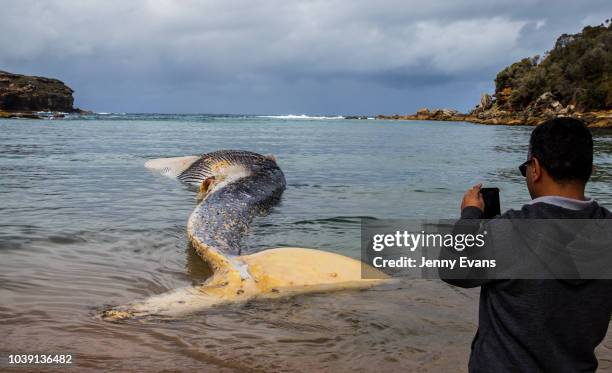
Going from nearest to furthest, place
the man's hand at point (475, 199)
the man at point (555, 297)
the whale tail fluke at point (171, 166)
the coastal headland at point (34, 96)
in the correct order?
1. the man at point (555, 297)
2. the man's hand at point (475, 199)
3. the whale tail fluke at point (171, 166)
4. the coastal headland at point (34, 96)

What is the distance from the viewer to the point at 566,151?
2279 millimetres

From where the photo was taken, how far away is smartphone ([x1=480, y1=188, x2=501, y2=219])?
245 centimetres

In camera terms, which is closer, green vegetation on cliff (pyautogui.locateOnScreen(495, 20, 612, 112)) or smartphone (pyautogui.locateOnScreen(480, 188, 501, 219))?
smartphone (pyautogui.locateOnScreen(480, 188, 501, 219))

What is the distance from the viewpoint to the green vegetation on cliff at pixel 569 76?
212ft

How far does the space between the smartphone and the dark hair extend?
0.24 meters

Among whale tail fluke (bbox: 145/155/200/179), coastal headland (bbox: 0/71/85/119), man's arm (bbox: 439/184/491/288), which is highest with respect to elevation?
coastal headland (bbox: 0/71/85/119)

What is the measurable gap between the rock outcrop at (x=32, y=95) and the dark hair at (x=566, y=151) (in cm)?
9276

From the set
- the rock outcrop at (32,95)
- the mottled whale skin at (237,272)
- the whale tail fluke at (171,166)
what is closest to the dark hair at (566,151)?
the mottled whale skin at (237,272)

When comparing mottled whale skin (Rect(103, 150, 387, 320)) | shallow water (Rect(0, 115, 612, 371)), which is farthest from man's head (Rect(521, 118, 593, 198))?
mottled whale skin (Rect(103, 150, 387, 320))

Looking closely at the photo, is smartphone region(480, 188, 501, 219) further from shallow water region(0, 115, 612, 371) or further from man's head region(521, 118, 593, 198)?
shallow water region(0, 115, 612, 371)

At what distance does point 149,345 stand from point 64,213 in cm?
520

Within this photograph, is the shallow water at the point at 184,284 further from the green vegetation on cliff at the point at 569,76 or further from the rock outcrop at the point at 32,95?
the rock outcrop at the point at 32,95

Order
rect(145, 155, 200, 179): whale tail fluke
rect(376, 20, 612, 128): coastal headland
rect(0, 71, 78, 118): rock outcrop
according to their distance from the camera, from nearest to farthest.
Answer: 1. rect(145, 155, 200, 179): whale tail fluke
2. rect(376, 20, 612, 128): coastal headland
3. rect(0, 71, 78, 118): rock outcrop

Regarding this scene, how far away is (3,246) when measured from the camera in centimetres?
626
